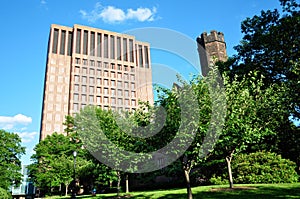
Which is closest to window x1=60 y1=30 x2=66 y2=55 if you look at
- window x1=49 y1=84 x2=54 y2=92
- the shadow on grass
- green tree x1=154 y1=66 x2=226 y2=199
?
window x1=49 y1=84 x2=54 y2=92

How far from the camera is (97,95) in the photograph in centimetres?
7881

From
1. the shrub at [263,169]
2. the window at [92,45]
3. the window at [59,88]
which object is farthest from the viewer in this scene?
the window at [92,45]

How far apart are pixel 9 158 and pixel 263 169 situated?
39.6 m

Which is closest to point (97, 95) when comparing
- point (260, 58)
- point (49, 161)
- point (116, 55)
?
point (116, 55)

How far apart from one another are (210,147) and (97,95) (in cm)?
7016

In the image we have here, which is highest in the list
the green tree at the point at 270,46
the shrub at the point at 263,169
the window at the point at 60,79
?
the window at the point at 60,79

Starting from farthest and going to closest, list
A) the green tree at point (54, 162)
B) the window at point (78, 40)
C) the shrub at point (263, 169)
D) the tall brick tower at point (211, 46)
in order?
the window at point (78, 40) < the tall brick tower at point (211, 46) < the green tree at point (54, 162) < the shrub at point (263, 169)

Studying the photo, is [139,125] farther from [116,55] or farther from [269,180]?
[116,55]

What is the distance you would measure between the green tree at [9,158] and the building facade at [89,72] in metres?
26.6

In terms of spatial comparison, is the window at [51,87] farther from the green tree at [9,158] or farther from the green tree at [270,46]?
the green tree at [270,46]

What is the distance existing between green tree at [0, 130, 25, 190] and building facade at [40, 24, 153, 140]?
2663cm

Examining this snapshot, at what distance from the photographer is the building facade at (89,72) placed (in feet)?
244

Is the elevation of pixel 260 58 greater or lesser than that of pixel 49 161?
greater

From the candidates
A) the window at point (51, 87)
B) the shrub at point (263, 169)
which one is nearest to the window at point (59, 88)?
the window at point (51, 87)
